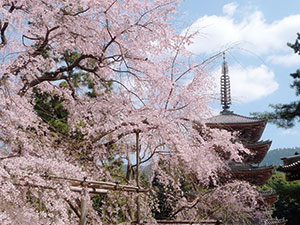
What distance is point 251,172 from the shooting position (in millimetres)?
15055

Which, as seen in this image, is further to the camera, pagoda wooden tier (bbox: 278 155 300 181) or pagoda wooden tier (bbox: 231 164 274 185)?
pagoda wooden tier (bbox: 231 164 274 185)

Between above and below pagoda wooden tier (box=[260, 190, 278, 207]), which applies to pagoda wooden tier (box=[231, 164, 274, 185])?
above

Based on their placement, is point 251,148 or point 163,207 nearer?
point 251,148

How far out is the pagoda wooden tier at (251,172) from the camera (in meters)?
14.9

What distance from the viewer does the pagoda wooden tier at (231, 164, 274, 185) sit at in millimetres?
14883

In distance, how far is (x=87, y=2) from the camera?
14.6 ft

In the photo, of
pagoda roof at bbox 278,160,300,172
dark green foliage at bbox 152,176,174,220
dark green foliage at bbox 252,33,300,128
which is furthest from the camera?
dark green foliage at bbox 252,33,300,128

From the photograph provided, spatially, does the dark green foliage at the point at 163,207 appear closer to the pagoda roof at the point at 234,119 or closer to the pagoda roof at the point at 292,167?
the pagoda roof at the point at 292,167

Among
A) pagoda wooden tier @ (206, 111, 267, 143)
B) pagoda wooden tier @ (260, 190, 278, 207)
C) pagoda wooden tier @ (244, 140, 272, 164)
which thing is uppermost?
pagoda wooden tier @ (206, 111, 267, 143)

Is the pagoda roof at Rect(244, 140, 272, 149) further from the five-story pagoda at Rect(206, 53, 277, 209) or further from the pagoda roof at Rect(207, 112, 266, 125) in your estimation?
the pagoda roof at Rect(207, 112, 266, 125)

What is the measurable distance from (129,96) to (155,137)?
731mm

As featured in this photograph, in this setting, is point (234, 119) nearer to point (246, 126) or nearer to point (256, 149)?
point (246, 126)

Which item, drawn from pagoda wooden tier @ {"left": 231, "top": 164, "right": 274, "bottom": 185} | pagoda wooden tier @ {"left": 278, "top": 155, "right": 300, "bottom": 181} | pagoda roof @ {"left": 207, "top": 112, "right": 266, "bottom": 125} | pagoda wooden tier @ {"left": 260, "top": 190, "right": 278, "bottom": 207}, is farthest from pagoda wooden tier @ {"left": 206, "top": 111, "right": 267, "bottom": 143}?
pagoda wooden tier @ {"left": 278, "top": 155, "right": 300, "bottom": 181}

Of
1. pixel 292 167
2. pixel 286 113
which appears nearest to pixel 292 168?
pixel 292 167
